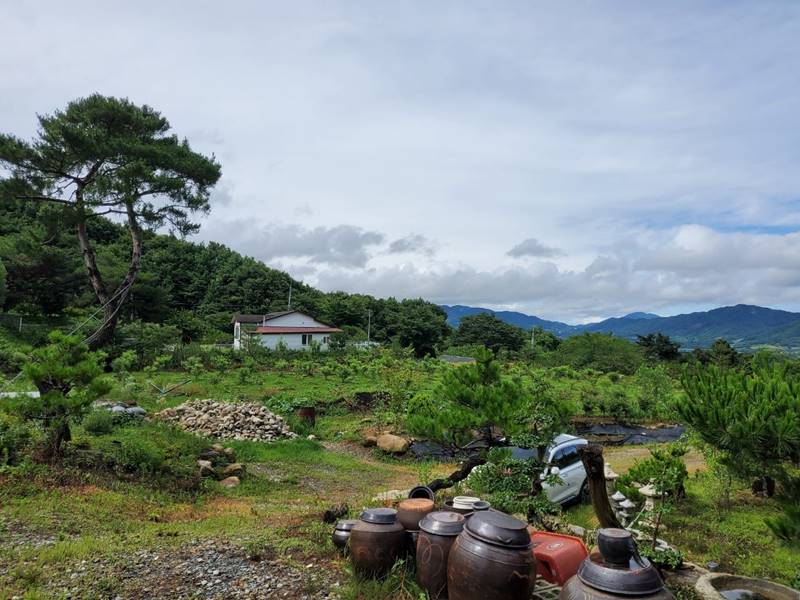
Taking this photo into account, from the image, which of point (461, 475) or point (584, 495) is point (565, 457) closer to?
point (584, 495)

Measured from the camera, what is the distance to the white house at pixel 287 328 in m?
37.1

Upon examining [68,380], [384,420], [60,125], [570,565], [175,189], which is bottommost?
[384,420]

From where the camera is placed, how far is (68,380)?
25.4 feet

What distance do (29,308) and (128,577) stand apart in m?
32.5

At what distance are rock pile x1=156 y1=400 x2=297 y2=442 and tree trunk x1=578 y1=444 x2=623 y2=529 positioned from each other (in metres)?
9.95

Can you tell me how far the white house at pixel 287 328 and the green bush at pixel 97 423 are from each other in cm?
2499

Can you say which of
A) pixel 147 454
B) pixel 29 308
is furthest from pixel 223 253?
pixel 147 454

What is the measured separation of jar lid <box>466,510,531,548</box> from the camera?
3424mm

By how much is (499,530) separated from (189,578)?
3038 millimetres

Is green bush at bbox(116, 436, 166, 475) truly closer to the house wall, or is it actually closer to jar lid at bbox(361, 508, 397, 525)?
jar lid at bbox(361, 508, 397, 525)

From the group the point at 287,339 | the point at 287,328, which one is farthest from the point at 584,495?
the point at 287,328

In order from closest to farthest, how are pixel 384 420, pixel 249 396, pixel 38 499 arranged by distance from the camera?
pixel 38 499 → pixel 384 420 → pixel 249 396

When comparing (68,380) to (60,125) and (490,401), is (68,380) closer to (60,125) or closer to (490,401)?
(490,401)

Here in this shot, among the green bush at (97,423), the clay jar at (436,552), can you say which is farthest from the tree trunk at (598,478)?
the green bush at (97,423)
